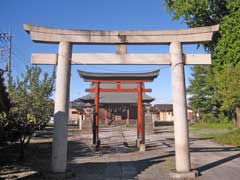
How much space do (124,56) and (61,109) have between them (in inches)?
96.6

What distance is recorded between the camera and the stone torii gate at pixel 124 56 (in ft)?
27.3

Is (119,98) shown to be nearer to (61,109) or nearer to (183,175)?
(61,109)

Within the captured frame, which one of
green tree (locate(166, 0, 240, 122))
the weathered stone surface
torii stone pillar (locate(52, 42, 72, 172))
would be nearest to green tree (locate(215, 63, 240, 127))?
green tree (locate(166, 0, 240, 122))

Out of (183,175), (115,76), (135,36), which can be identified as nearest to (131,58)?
(135,36)

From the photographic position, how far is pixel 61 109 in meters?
8.27

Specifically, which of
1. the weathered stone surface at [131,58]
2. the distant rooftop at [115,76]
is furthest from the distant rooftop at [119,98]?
the weathered stone surface at [131,58]

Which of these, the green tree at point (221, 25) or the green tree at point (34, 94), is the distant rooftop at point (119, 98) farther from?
the green tree at point (221, 25)

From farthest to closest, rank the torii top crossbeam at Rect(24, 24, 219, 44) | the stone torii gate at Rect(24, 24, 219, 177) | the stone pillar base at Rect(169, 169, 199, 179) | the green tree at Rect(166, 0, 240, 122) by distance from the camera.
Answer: the green tree at Rect(166, 0, 240, 122)
the torii top crossbeam at Rect(24, 24, 219, 44)
the stone torii gate at Rect(24, 24, 219, 177)
the stone pillar base at Rect(169, 169, 199, 179)

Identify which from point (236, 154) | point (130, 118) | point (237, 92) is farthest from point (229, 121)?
point (236, 154)

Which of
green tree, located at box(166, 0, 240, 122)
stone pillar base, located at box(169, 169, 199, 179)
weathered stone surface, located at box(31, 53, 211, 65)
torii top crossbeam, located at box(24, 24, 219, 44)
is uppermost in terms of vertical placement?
green tree, located at box(166, 0, 240, 122)

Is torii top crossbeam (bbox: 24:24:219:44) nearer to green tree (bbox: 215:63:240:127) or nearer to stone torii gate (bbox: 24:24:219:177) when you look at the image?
stone torii gate (bbox: 24:24:219:177)

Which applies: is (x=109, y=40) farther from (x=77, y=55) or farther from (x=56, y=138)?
(x=56, y=138)

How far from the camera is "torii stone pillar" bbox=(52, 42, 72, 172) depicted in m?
8.13

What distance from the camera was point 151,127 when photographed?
31.2 metres
